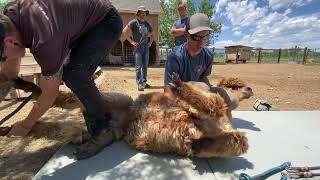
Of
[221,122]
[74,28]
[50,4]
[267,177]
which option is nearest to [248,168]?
[267,177]

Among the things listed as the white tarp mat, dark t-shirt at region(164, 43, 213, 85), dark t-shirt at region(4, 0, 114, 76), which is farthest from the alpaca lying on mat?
dark t-shirt at region(4, 0, 114, 76)

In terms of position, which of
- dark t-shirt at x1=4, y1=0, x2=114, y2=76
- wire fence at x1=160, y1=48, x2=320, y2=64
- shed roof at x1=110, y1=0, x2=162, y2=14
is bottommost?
wire fence at x1=160, y1=48, x2=320, y2=64

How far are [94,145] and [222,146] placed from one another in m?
1.15

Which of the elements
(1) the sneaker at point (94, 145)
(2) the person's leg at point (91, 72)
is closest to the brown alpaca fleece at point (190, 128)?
(1) the sneaker at point (94, 145)

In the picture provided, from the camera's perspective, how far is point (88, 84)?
285 cm

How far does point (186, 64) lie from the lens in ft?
12.8

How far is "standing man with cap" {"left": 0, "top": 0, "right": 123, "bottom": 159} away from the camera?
7.76ft

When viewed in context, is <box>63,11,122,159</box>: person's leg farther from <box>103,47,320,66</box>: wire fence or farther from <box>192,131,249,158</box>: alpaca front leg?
<box>103,47,320,66</box>: wire fence

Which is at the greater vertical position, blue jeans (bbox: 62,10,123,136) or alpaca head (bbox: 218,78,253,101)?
blue jeans (bbox: 62,10,123,136)

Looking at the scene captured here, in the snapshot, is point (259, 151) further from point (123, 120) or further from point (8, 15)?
point (8, 15)

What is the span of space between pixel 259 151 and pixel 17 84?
2377mm

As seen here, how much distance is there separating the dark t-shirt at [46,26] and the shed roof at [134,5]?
20700mm

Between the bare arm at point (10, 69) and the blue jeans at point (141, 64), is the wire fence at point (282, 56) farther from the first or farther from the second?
the bare arm at point (10, 69)

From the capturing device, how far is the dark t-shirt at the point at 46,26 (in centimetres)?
235
